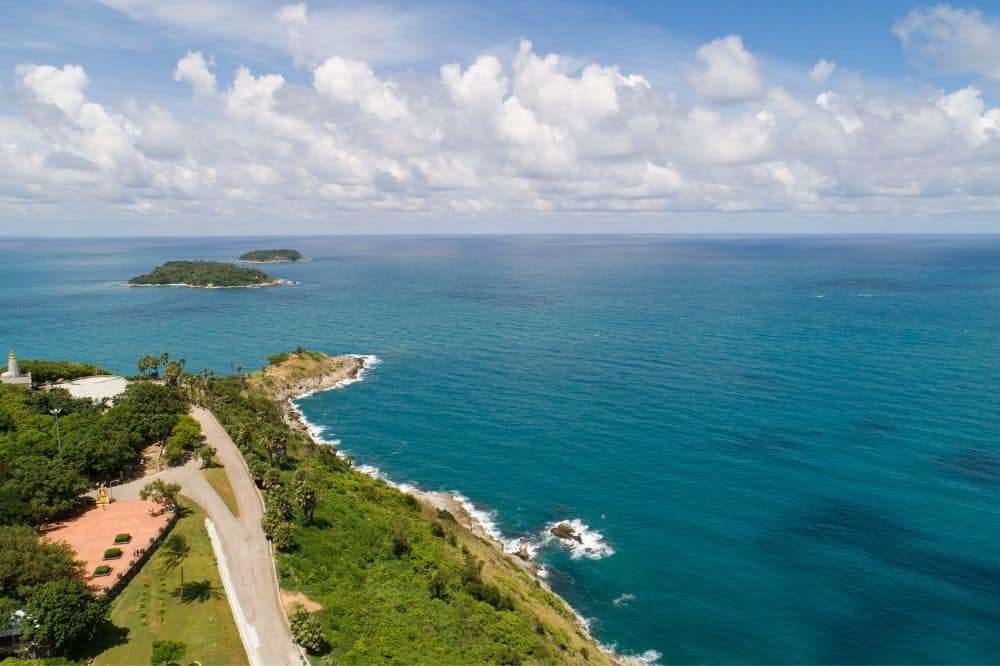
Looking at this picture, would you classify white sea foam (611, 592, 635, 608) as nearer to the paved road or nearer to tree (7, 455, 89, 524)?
the paved road

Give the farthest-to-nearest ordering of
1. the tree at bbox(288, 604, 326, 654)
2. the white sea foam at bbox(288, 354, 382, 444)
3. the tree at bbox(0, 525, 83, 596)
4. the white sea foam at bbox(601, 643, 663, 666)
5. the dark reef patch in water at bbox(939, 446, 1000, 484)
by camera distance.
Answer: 1. the white sea foam at bbox(288, 354, 382, 444)
2. the dark reef patch in water at bbox(939, 446, 1000, 484)
3. the white sea foam at bbox(601, 643, 663, 666)
4. the tree at bbox(0, 525, 83, 596)
5. the tree at bbox(288, 604, 326, 654)

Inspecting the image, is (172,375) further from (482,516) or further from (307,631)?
(307,631)

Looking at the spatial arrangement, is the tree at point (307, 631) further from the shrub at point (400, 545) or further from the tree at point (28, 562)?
→ the tree at point (28, 562)

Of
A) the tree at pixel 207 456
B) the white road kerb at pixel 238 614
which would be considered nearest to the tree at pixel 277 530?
the white road kerb at pixel 238 614

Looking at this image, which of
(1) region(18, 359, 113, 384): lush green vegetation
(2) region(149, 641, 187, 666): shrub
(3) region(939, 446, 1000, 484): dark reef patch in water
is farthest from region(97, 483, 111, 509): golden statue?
(3) region(939, 446, 1000, 484): dark reef patch in water

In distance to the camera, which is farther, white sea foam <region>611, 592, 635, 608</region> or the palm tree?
white sea foam <region>611, 592, 635, 608</region>

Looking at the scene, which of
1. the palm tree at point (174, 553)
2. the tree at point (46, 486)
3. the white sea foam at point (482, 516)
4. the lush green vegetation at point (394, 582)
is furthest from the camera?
the white sea foam at point (482, 516)
